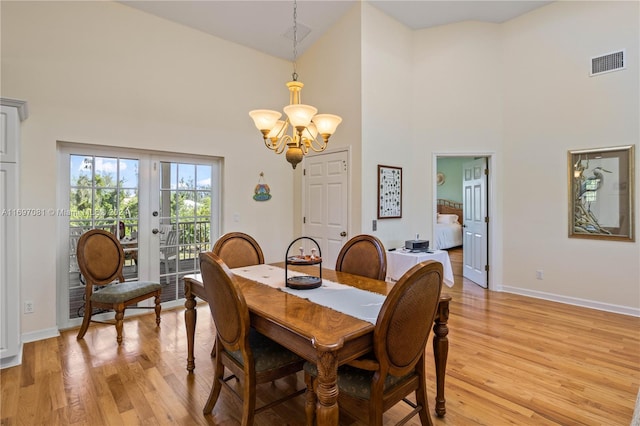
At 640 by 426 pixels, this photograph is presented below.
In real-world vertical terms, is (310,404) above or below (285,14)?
below

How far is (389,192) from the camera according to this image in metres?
4.43

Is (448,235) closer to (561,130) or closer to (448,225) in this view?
(448,225)

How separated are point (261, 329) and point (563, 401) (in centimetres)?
201

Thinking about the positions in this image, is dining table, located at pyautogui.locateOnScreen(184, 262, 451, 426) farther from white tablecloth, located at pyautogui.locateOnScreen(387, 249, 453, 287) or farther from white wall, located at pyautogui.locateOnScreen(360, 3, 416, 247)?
white wall, located at pyautogui.locateOnScreen(360, 3, 416, 247)

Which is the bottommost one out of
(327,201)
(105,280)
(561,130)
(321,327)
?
(105,280)

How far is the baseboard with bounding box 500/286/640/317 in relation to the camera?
→ 3.71 m

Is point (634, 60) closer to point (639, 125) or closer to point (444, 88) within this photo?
point (639, 125)

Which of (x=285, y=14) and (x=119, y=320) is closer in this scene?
(x=119, y=320)

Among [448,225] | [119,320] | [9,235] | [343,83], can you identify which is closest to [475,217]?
[343,83]

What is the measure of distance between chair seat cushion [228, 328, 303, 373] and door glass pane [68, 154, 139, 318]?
2.63 metres

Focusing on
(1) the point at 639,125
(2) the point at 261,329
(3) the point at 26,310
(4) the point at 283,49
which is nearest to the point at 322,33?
(4) the point at 283,49

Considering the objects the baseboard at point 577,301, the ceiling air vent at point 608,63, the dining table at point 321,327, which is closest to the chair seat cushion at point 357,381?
the dining table at point 321,327

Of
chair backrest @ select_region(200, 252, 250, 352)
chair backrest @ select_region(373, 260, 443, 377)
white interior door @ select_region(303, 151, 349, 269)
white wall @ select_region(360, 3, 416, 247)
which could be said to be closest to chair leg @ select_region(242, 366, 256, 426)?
chair backrest @ select_region(200, 252, 250, 352)

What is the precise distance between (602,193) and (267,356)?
171 inches
